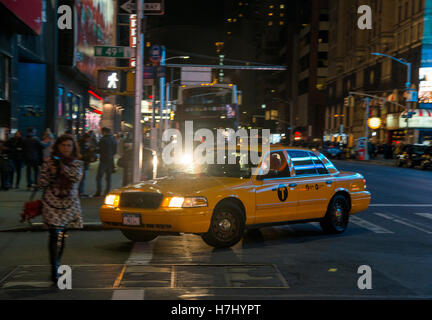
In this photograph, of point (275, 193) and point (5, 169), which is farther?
point (5, 169)

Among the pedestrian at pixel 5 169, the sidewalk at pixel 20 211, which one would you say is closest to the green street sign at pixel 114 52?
the sidewalk at pixel 20 211

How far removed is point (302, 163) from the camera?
10320 millimetres

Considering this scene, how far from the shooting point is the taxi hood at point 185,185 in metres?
8.59

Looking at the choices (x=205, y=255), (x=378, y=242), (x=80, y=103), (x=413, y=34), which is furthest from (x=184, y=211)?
(x=413, y=34)

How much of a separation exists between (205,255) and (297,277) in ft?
6.02

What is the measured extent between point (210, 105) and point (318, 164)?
2016 centimetres

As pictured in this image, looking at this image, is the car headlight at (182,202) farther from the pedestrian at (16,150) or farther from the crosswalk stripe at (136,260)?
the pedestrian at (16,150)

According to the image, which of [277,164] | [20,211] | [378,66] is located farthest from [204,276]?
[378,66]

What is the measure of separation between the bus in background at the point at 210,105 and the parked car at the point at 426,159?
1443 centimetres

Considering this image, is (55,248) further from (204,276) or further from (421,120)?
(421,120)

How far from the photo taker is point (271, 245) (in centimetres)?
938
